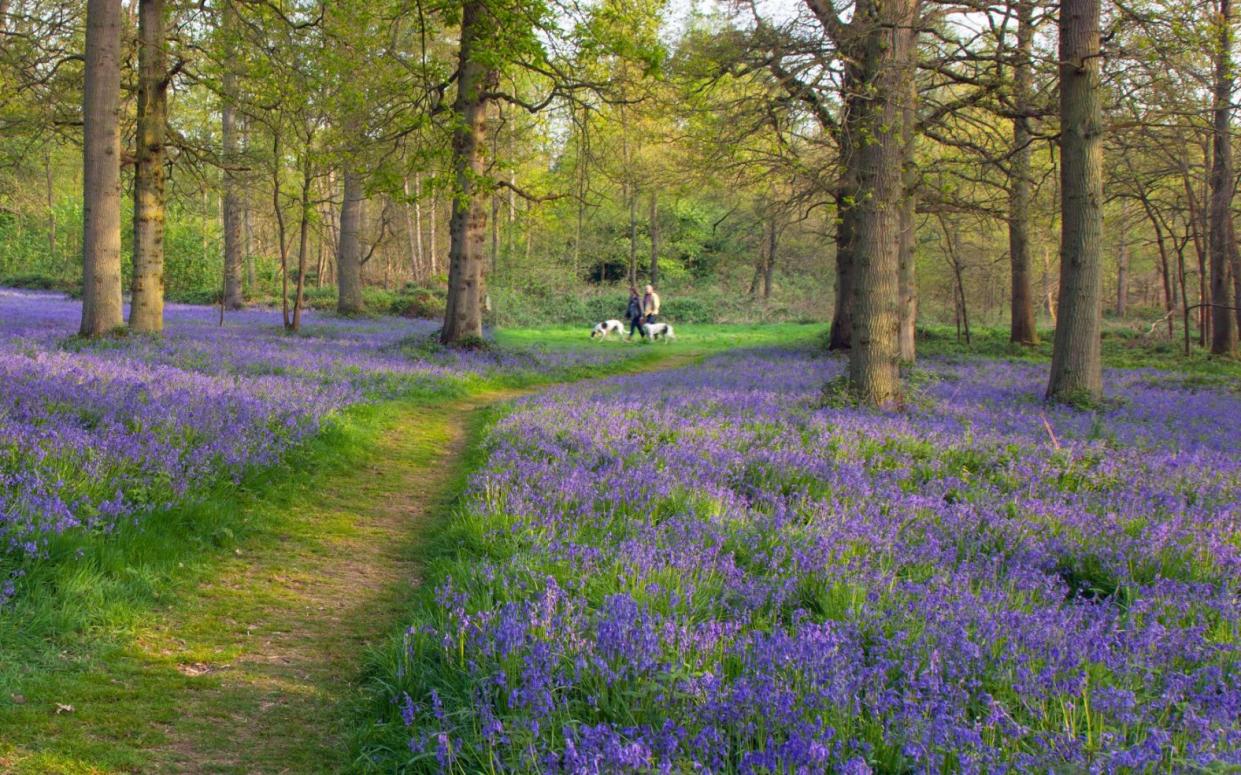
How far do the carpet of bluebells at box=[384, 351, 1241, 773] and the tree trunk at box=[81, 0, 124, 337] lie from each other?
10.3m

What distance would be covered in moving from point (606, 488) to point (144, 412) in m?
4.37

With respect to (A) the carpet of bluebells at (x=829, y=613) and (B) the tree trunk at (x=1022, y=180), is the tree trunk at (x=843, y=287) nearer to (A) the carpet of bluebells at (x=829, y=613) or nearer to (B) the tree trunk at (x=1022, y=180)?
(B) the tree trunk at (x=1022, y=180)

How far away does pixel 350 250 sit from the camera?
3020 centimetres

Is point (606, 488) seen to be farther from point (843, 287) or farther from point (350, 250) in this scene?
point (350, 250)

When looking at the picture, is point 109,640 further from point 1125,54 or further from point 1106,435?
point 1125,54

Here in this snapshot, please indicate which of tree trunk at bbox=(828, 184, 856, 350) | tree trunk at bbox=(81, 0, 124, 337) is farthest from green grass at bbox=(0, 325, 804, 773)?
tree trunk at bbox=(828, 184, 856, 350)

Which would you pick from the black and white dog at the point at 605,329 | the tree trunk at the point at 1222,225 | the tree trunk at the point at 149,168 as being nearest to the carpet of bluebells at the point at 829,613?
the tree trunk at the point at 149,168

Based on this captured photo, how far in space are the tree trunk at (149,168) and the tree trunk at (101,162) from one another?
1.55 meters

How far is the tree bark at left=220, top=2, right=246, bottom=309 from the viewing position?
1677cm

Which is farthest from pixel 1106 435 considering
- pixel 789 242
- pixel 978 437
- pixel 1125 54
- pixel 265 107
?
pixel 789 242

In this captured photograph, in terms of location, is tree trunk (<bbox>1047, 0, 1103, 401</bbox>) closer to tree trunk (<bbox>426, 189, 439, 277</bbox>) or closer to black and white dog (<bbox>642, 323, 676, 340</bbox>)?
black and white dog (<bbox>642, 323, 676, 340</bbox>)

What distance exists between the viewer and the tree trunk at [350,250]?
28609 millimetres

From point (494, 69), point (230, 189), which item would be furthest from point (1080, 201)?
point (230, 189)

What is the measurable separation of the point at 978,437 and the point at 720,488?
3878 millimetres
